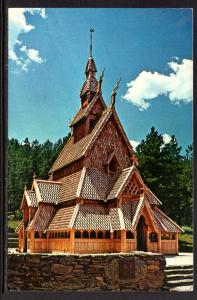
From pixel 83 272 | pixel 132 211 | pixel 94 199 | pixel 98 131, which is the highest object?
pixel 98 131

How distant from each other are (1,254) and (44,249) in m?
0.56

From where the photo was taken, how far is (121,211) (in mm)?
5520

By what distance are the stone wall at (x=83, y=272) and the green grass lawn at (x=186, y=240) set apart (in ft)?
1.31

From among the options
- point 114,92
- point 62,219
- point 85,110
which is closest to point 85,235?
point 62,219

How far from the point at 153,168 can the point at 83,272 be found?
1.36 m

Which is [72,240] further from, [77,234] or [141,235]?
[141,235]

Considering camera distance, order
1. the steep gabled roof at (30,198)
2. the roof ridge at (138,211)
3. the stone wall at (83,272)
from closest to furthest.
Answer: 1. the stone wall at (83,272)
2. the steep gabled roof at (30,198)
3. the roof ridge at (138,211)

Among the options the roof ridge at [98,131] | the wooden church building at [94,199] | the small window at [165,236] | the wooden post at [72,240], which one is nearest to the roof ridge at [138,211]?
the wooden church building at [94,199]

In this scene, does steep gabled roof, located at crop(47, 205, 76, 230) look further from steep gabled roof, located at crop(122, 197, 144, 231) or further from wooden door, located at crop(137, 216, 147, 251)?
wooden door, located at crop(137, 216, 147, 251)

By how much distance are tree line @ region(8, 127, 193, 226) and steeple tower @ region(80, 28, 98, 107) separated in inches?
18.4

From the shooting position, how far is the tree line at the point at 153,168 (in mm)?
5336

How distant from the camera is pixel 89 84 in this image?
5.54 metres

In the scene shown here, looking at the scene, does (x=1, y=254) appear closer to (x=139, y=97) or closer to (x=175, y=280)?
(x=175, y=280)

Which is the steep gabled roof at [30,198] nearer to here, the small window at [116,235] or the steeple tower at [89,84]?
the small window at [116,235]
